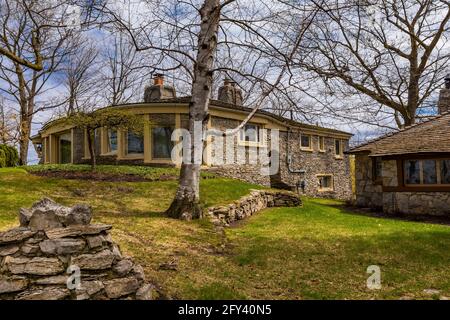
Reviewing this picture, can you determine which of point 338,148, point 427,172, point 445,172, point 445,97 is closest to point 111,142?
point 427,172

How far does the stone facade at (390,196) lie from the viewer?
48.7 ft

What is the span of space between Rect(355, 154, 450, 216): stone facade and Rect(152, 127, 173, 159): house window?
999 cm

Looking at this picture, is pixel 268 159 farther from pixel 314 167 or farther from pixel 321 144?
A: pixel 321 144

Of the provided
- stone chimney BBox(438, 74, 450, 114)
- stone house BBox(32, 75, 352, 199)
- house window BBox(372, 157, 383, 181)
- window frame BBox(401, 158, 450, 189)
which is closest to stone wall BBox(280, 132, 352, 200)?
stone house BBox(32, 75, 352, 199)

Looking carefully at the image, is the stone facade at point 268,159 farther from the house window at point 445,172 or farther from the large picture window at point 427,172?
the house window at point 445,172

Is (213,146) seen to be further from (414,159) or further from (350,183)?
(350,183)

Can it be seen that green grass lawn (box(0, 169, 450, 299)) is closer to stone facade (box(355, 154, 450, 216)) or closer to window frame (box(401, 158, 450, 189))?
stone facade (box(355, 154, 450, 216))

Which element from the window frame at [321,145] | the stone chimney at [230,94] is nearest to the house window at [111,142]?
the stone chimney at [230,94]

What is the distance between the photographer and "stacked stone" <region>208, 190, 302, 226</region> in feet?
39.0

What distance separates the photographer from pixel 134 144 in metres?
21.7

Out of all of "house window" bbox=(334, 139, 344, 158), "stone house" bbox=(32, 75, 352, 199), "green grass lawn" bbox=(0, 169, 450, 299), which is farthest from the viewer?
"house window" bbox=(334, 139, 344, 158)

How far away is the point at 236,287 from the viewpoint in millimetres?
5605
